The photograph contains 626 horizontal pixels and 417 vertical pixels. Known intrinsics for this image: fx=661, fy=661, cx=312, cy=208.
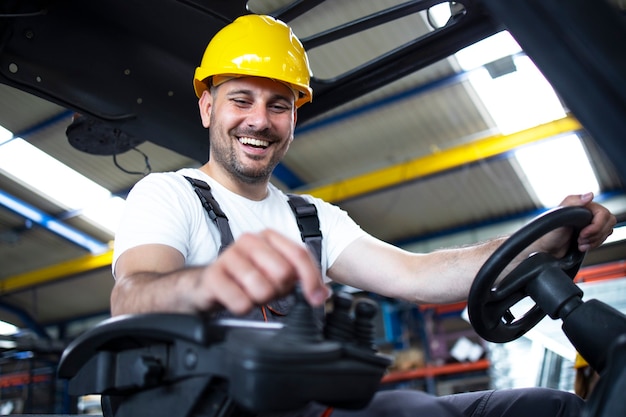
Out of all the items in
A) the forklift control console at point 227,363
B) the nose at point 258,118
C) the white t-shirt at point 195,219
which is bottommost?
the forklift control console at point 227,363

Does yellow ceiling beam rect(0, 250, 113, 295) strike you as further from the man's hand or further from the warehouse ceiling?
the man's hand

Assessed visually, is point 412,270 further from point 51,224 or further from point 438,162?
point 51,224

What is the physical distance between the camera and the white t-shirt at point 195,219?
1360 mm

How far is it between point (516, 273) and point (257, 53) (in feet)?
2.83

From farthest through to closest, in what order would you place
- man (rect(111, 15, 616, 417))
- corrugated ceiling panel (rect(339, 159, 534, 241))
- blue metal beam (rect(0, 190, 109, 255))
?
1. blue metal beam (rect(0, 190, 109, 255))
2. corrugated ceiling panel (rect(339, 159, 534, 241))
3. man (rect(111, 15, 616, 417))

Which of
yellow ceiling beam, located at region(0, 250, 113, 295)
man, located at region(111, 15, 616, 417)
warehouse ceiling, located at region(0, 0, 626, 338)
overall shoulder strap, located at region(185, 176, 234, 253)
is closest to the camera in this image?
warehouse ceiling, located at region(0, 0, 626, 338)

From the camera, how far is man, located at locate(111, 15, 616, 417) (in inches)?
44.0

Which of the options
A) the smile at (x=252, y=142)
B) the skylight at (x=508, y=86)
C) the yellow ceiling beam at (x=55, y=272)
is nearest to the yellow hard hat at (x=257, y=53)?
the smile at (x=252, y=142)

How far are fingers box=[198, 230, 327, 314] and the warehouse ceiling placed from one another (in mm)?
413

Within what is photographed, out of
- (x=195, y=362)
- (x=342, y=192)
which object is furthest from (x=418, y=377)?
(x=195, y=362)

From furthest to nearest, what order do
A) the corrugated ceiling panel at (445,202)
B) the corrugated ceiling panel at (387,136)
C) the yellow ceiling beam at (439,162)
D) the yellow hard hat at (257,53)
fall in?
1. the corrugated ceiling panel at (445,202)
2. the corrugated ceiling panel at (387,136)
3. the yellow ceiling beam at (439,162)
4. the yellow hard hat at (257,53)

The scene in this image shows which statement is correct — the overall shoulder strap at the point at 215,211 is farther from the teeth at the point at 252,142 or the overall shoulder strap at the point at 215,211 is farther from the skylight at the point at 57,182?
the skylight at the point at 57,182

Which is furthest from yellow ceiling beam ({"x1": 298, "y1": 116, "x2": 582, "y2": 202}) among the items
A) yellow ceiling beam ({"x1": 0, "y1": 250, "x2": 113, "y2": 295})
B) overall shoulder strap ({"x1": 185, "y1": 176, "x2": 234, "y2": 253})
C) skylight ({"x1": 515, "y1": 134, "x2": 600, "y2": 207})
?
overall shoulder strap ({"x1": 185, "y1": 176, "x2": 234, "y2": 253})

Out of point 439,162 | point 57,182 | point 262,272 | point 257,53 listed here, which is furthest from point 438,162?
point 262,272
